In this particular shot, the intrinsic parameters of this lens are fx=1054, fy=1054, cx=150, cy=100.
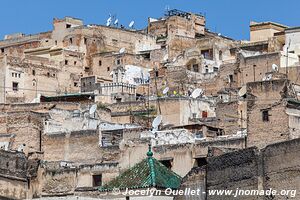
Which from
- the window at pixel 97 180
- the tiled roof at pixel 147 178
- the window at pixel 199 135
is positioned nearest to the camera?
the tiled roof at pixel 147 178

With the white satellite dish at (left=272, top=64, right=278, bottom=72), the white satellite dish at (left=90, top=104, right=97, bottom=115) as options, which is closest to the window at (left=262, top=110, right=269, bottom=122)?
the white satellite dish at (left=90, top=104, right=97, bottom=115)

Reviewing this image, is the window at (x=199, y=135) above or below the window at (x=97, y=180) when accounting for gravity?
above

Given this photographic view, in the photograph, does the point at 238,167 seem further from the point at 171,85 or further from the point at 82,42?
the point at 82,42

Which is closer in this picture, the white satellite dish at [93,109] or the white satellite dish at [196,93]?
the white satellite dish at [93,109]

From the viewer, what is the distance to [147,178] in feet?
101

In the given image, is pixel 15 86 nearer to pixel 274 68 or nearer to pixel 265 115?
pixel 274 68

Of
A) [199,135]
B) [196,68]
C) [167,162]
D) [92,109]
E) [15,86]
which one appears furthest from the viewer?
[196,68]

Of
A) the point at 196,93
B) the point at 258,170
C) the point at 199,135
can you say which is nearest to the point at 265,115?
the point at 258,170

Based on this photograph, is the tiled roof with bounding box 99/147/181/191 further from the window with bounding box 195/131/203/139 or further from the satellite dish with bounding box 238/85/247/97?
the satellite dish with bounding box 238/85/247/97

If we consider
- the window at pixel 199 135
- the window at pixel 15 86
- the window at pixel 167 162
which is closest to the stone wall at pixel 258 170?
the window at pixel 167 162

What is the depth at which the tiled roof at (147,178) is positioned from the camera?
30.6m

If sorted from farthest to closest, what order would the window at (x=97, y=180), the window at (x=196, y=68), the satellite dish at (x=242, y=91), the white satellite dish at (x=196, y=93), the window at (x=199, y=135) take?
the window at (x=196, y=68)
the white satellite dish at (x=196, y=93)
the satellite dish at (x=242, y=91)
the window at (x=199, y=135)
the window at (x=97, y=180)

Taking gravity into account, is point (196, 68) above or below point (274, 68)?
above

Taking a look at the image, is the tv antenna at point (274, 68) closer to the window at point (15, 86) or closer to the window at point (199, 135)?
the window at point (199, 135)
